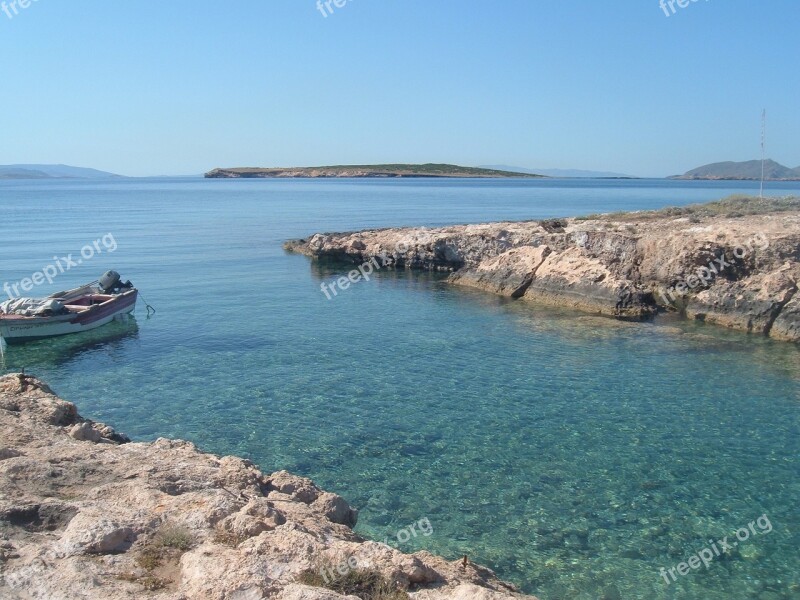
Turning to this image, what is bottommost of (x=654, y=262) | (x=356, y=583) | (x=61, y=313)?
(x=61, y=313)

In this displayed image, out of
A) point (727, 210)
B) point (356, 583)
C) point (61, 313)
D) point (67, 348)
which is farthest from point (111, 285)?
point (727, 210)

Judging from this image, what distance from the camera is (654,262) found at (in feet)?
102

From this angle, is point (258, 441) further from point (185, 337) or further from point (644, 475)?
point (185, 337)

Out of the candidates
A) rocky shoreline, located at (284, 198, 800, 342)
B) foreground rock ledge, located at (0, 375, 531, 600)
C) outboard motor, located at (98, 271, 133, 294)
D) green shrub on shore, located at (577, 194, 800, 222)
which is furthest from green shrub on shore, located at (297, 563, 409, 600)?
green shrub on shore, located at (577, 194, 800, 222)

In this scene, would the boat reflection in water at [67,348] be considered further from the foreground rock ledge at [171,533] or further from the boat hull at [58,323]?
the foreground rock ledge at [171,533]

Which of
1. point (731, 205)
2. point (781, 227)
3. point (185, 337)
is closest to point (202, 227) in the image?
point (185, 337)

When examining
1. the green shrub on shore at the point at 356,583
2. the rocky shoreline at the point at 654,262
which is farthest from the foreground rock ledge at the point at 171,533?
the rocky shoreline at the point at 654,262

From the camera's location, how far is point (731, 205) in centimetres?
4031

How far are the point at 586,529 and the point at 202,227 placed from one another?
60.2 meters

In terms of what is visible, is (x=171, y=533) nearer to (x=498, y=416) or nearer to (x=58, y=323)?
(x=498, y=416)

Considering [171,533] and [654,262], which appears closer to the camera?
[171,533]

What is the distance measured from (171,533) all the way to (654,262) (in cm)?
2811

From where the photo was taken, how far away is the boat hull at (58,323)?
24953 millimetres

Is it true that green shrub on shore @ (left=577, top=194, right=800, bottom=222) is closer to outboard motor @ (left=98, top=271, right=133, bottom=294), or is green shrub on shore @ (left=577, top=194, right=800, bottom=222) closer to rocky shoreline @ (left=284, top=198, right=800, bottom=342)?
rocky shoreline @ (left=284, top=198, right=800, bottom=342)
